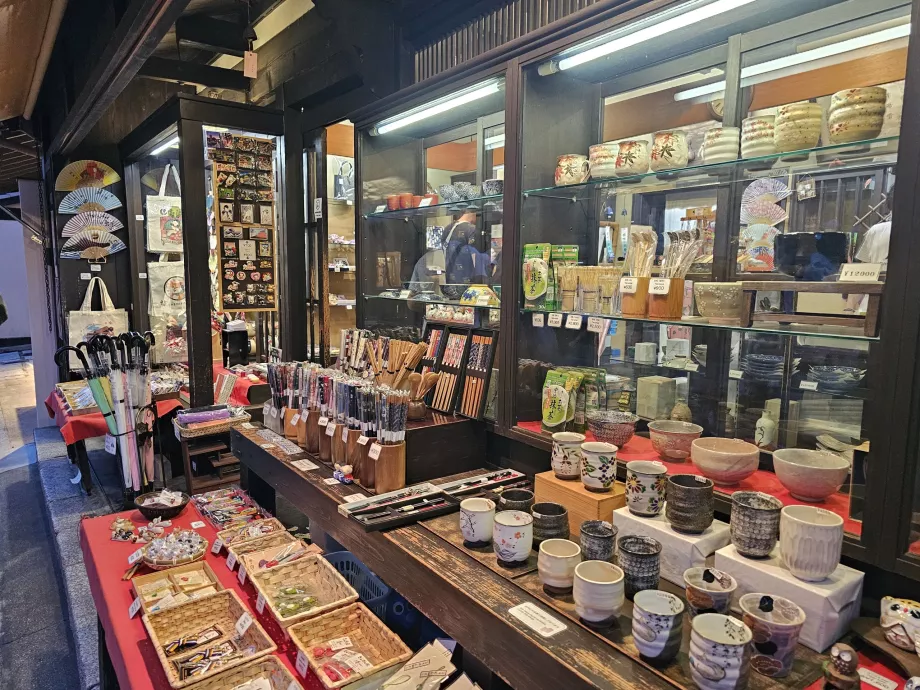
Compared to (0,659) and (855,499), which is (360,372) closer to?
(855,499)

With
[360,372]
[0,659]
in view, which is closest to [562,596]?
[360,372]

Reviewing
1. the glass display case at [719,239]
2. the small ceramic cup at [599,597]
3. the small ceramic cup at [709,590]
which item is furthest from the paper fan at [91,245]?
the small ceramic cup at [709,590]

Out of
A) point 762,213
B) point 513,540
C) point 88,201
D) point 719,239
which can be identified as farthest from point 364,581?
point 88,201

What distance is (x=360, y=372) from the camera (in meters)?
2.61

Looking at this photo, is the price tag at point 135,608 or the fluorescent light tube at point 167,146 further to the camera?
the fluorescent light tube at point 167,146

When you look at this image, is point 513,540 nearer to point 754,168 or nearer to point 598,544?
point 598,544

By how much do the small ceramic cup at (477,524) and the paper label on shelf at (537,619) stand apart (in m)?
0.31

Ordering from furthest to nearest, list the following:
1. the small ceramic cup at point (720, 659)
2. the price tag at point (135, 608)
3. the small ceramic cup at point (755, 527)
Result: 1. the price tag at point (135, 608)
2. the small ceramic cup at point (755, 527)
3. the small ceramic cup at point (720, 659)

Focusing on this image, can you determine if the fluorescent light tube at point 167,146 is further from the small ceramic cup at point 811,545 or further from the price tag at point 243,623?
the small ceramic cup at point 811,545

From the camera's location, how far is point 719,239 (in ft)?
5.90

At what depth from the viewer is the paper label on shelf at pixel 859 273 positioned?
1222 millimetres

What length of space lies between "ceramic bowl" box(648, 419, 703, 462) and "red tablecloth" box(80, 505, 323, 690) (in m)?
1.17

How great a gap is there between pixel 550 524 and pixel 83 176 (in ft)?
18.6

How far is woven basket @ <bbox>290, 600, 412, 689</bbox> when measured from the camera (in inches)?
66.5
